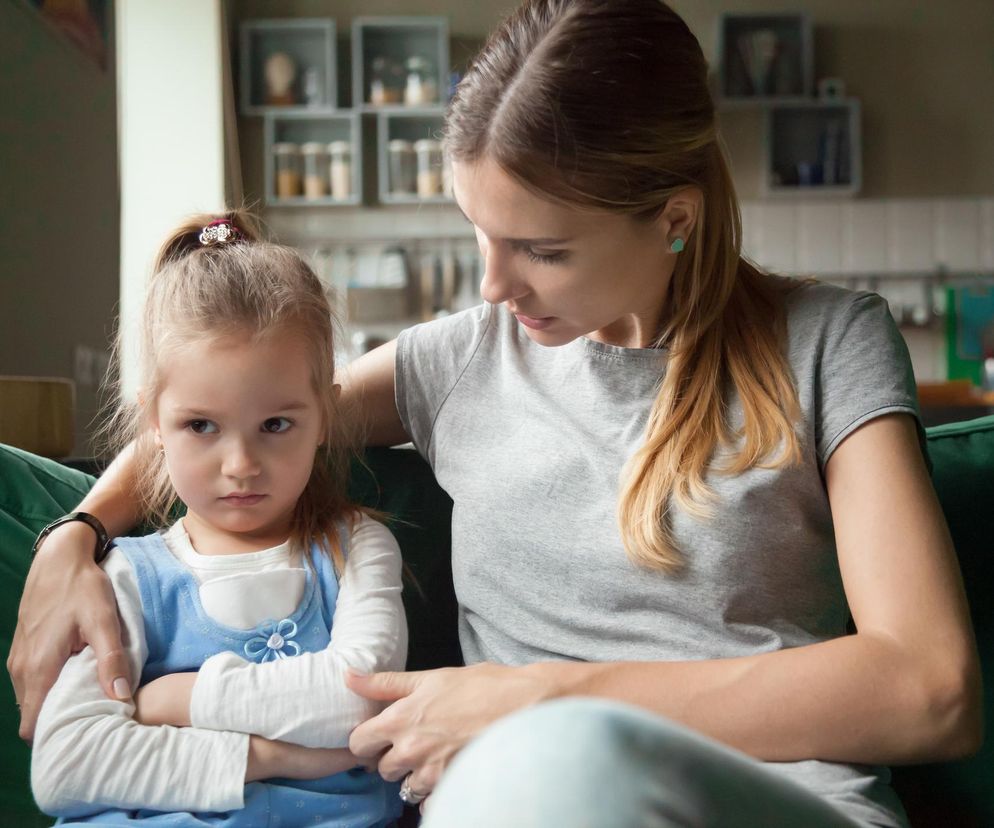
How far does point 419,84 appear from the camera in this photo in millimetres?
5520

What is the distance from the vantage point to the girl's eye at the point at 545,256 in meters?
1.15

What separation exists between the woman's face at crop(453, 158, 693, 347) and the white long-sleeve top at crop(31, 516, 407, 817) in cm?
37

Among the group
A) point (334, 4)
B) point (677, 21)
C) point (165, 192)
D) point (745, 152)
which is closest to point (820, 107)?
point (745, 152)

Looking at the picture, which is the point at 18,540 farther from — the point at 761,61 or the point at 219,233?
the point at 761,61

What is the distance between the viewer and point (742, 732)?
3.15 ft

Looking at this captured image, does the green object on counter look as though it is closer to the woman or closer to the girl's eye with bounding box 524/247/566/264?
the woman

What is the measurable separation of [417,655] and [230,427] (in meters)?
0.47

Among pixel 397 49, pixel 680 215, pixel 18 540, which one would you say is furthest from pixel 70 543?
pixel 397 49

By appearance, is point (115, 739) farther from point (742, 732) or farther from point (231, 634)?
point (742, 732)

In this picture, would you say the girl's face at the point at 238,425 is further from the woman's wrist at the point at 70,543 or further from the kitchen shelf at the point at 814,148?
the kitchen shelf at the point at 814,148

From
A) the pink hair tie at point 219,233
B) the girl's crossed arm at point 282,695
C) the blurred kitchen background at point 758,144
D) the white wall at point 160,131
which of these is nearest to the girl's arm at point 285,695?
the girl's crossed arm at point 282,695

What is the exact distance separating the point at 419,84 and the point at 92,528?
15.4ft

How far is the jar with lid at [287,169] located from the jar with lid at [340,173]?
188 millimetres

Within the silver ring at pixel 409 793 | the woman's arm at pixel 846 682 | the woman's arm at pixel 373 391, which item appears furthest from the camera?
the woman's arm at pixel 373 391
